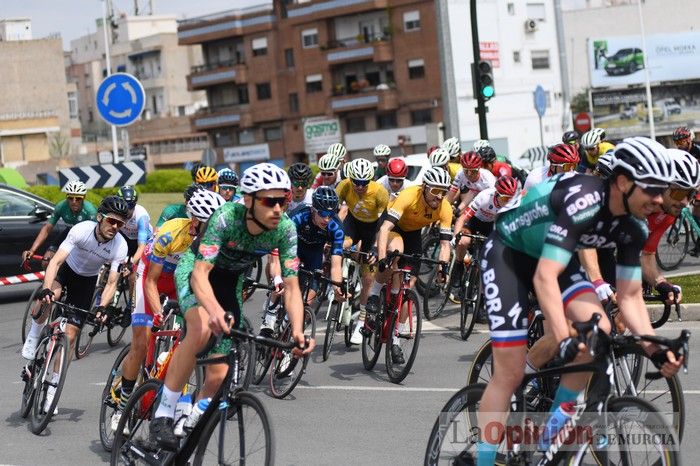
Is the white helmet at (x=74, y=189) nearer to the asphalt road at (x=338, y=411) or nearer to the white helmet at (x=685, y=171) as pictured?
the asphalt road at (x=338, y=411)

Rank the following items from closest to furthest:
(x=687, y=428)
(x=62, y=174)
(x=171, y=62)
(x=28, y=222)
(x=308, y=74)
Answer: (x=687, y=428)
(x=28, y=222)
(x=62, y=174)
(x=308, y=74)
(x=171, y=62)

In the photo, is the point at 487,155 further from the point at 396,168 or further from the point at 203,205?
the point at 203,205

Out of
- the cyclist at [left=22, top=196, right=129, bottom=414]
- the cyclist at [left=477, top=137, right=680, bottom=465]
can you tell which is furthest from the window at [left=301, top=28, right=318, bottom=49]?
the cyclist at [left=477, top=137, right=680, bottom=465]

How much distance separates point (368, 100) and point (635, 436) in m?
72.7

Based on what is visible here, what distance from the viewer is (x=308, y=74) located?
83.2m

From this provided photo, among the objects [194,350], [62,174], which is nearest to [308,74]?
[62,174]

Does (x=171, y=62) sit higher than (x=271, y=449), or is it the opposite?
(x=171, y=62)

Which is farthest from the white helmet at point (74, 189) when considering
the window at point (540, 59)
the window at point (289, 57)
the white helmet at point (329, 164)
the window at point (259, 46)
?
the window at point (259, 46)

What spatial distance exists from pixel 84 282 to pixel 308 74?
72.5 metres

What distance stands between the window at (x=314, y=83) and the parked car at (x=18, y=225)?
62.8m

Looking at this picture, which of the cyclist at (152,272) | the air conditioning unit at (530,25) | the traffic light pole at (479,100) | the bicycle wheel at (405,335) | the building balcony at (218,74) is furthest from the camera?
the building balcony at (218,74)

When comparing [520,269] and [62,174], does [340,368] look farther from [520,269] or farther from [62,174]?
[62,174]

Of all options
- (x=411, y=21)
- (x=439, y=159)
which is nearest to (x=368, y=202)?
(x=439, y=159)

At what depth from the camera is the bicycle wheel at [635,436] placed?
18.8 ft
